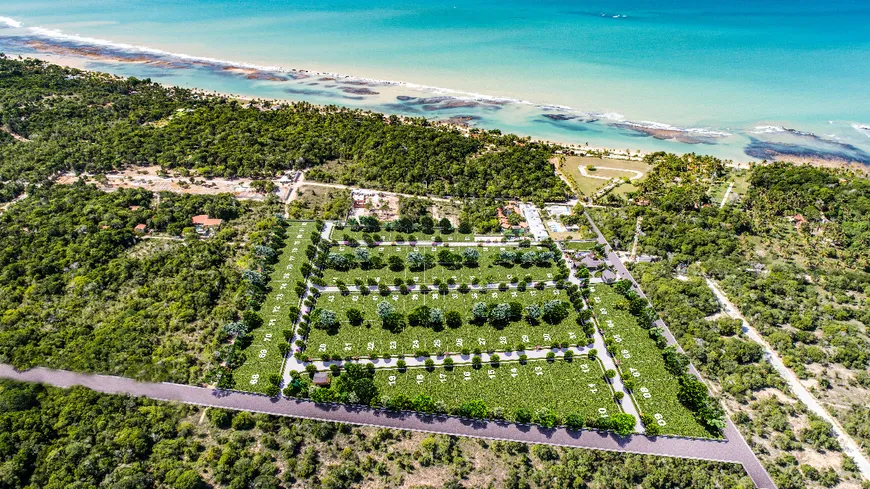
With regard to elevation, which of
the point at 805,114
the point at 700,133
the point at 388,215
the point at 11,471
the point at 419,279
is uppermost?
the point at 805,114

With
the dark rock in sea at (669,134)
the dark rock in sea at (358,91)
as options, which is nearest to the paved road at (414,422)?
the dark rock in sea at (669,134)

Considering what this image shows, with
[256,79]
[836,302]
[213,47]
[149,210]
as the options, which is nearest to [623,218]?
[836,302]

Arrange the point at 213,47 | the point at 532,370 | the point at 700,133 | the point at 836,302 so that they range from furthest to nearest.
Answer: the point at 213,47 → the point at 700,133 → the point at 836,302 → the point at 532,370

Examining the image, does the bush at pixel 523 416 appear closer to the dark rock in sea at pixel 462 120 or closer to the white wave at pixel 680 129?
the dark rock in sea at pixel 462 120

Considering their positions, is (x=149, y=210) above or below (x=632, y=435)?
above

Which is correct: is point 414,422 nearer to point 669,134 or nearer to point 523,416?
point 523,416

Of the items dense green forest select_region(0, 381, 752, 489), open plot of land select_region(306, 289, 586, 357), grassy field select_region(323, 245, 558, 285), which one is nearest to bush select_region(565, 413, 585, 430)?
dense green forest select_region(0, 381, 752, 489)

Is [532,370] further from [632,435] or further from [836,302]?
[836,302]

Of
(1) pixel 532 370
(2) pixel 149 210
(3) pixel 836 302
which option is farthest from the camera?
(2) pixel 149 210
